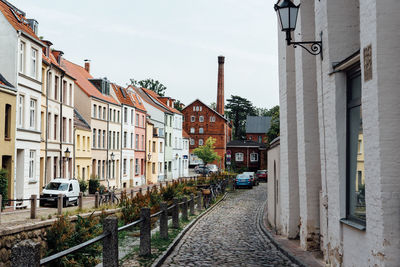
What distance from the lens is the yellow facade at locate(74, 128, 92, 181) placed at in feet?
132

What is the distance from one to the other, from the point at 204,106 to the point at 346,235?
8207 cm

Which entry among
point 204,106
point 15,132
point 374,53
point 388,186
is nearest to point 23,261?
point 388,186

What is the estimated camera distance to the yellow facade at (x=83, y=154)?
40.3 meters

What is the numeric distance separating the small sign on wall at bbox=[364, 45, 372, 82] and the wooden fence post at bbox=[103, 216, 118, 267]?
4499mm

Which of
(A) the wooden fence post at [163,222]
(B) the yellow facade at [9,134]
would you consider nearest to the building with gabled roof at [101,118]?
(B) the yellow facade at [9,134]

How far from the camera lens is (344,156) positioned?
8.76 metres

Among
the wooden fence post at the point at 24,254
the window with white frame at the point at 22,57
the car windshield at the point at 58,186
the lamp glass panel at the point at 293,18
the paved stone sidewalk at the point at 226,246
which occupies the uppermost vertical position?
the window with white frame at the point at 22,57

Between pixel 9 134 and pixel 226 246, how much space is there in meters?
16.7

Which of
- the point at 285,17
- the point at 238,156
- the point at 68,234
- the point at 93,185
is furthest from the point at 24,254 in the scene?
the point at 238,156

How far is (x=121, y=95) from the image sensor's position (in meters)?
53.6

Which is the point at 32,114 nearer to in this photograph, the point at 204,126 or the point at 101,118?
the point at 101,118

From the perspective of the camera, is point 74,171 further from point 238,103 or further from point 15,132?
point 238,103

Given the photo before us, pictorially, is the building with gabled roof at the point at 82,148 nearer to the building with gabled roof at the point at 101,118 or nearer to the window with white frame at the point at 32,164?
the building with gabled roof at the point at 101,118

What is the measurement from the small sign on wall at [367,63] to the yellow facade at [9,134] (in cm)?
2142
